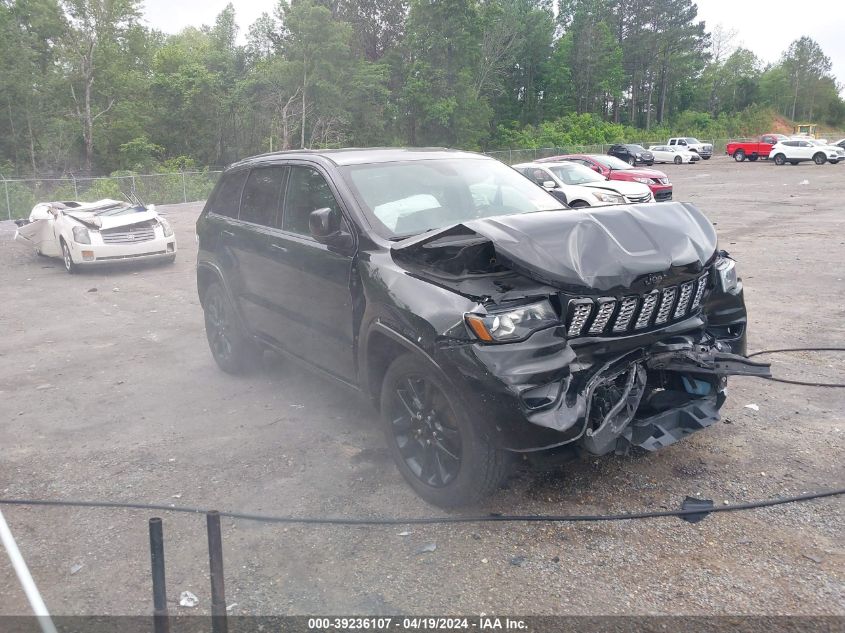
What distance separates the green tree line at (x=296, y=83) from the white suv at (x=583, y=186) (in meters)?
33.1

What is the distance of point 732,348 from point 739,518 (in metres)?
1.13

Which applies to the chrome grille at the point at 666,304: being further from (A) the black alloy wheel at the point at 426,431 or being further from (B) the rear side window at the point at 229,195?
(B) the rear side window at the point at 229,195

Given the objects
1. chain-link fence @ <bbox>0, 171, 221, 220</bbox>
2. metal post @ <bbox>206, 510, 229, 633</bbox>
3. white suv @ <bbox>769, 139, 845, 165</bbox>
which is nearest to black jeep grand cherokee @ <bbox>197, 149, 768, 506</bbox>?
metal post @ <bbox>206, 510, 229, 633</bbox>

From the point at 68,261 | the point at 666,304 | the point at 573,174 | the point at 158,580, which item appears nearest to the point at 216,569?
the point at 158,580

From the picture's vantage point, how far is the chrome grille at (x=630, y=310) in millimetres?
3664

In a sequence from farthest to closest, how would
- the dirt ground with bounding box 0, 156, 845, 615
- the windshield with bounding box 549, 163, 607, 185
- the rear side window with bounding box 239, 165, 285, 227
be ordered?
the windshield with bounding box 549, 163, 607, 185 < the rear side window with bounding box 239, 165, 285, 227 < the dirt ground with bounding box 0, 156, 845, 615

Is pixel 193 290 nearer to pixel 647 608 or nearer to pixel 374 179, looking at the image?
pixel 374 179

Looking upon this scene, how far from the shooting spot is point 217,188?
663 cm

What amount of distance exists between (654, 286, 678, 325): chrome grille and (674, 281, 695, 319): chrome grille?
7 cm

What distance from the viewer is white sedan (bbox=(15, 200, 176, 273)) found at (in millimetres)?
12797

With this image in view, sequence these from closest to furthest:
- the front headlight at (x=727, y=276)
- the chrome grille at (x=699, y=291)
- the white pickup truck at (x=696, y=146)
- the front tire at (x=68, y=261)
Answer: the chrome grille at (x=699, y=291) < the front headlight at (x=727, y=276) < the front tire at (x=68, y=261) < the white pickup truck at (x=696, y=146)

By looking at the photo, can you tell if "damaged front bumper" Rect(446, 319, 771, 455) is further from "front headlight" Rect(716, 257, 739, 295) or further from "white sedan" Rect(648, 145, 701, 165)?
"white sedan" Rect(648, 145, 701, 165)

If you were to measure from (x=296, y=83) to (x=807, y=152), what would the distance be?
3183cm

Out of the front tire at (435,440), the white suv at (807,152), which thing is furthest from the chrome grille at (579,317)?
the white suv at (807,152)
